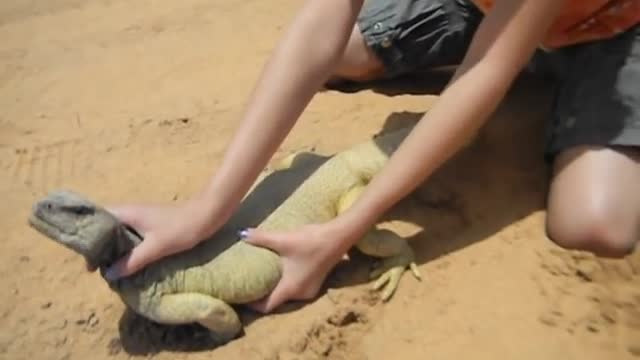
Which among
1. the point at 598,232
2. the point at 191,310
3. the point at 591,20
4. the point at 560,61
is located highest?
the point at 591,20

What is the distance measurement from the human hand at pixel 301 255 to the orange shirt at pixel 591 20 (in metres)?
0.65

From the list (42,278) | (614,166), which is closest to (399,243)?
(614,166)

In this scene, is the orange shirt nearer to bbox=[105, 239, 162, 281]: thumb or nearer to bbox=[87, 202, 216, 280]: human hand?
bbox=[87, 202, 216, 280]: human hand

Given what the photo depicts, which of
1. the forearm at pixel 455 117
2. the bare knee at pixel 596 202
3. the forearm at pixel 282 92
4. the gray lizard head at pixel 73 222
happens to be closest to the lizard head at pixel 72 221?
the gray lizard head at pixel 73 222

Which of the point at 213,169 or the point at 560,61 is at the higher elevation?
the point at 560,61

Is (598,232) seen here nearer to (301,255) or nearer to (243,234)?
(301,255)

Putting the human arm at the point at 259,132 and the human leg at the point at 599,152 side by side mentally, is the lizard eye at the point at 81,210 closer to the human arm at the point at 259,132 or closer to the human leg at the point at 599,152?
the human arm at the point at 259,132

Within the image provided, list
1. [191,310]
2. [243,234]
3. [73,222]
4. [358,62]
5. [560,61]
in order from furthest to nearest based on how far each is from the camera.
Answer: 1. [358,62]
2. [560,61]
3. [243,234]
4. [191,310]
5. [73,222]

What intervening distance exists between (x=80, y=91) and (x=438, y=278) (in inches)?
56.9

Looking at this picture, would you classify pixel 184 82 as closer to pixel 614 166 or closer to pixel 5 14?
pixel 5 14

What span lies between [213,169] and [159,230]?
2.01 feet

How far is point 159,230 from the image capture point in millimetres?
1827

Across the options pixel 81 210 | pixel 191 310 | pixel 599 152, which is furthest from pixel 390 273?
pixel 81 210

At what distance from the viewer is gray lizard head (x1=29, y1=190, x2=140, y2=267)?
1691 millimetres
